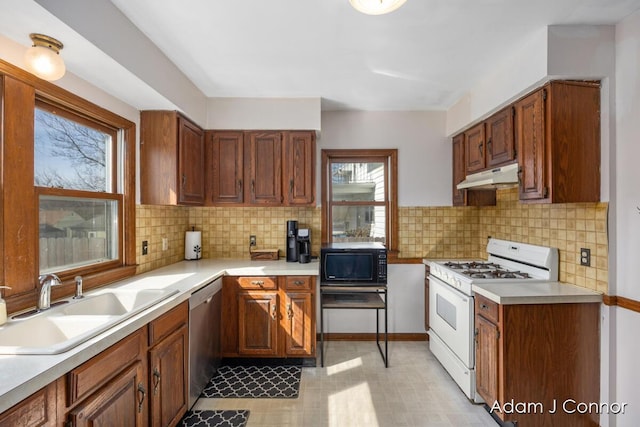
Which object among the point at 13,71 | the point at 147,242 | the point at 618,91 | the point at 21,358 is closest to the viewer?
the point at 21,358

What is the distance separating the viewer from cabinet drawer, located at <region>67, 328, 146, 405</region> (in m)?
1.14

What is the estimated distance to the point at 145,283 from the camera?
2191 millimetres

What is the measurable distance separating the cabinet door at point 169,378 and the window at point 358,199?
5.90 feet

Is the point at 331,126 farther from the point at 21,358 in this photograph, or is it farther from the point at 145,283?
Answer: the point at 21,358

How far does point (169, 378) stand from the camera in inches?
71.9

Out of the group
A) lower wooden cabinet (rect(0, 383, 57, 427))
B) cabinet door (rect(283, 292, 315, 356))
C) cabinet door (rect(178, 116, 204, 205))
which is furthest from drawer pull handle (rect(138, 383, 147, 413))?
cabinet door (rect(178, 116, 204, 205))

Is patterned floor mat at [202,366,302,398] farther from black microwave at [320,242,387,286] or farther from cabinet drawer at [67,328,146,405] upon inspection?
cabinet drawer at [67,328,146,405]

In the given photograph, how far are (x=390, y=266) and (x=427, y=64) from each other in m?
1.91

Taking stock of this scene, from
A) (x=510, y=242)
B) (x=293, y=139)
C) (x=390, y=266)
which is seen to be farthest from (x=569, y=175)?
(x=293, y=139)

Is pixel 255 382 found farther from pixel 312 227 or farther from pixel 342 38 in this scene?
pixel 342 38

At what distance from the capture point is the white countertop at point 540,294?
74.3 inches

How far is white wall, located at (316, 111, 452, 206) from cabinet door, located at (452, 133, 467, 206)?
75mm

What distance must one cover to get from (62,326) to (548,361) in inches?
103

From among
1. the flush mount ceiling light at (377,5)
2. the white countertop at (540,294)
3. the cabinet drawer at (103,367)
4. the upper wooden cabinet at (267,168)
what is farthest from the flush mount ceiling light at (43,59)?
the white countertop at (540,294)
